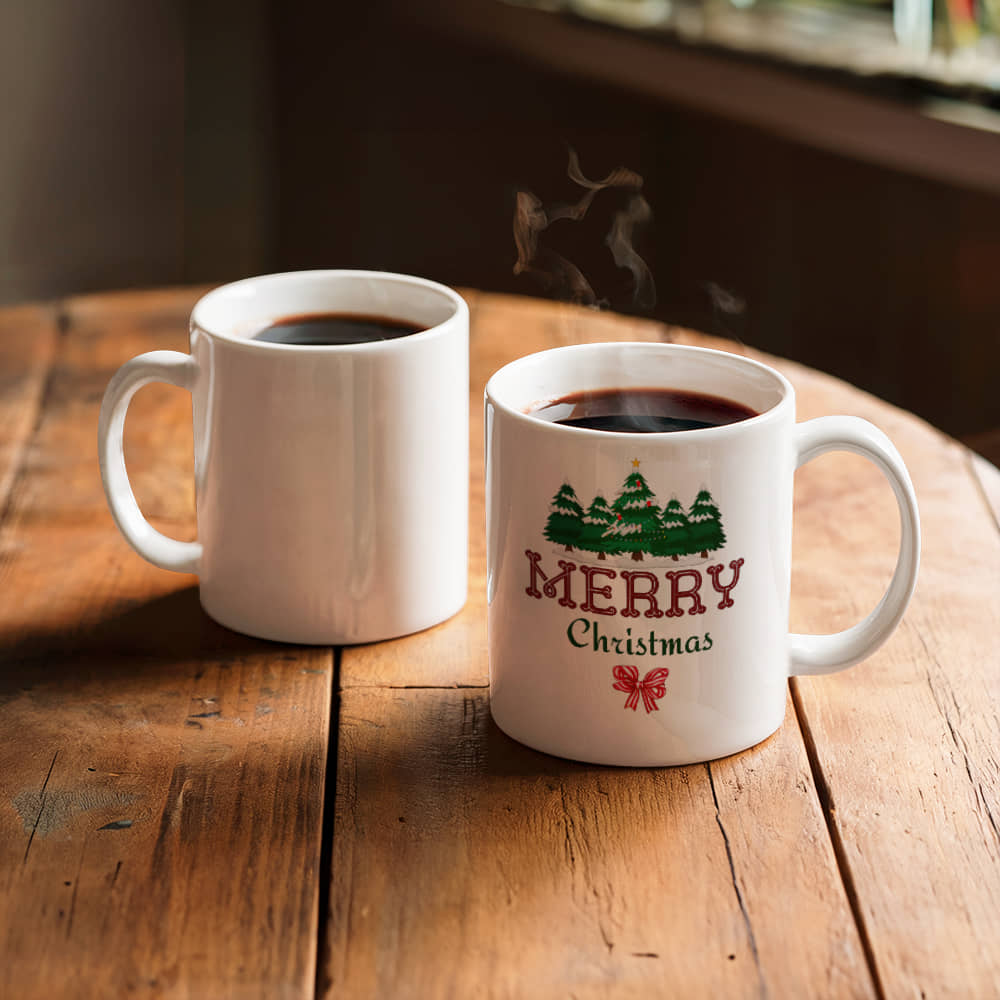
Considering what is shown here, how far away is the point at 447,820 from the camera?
0.58 meters

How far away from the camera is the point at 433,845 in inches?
22.3

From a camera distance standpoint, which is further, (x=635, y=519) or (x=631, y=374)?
(x=631, y=374)

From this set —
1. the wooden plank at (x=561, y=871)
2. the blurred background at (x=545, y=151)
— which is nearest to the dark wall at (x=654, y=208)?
the blurred background at (x=545, y=151)

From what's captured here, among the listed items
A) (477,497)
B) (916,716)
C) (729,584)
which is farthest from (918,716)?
(477,497)

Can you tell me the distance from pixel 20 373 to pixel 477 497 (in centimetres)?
49

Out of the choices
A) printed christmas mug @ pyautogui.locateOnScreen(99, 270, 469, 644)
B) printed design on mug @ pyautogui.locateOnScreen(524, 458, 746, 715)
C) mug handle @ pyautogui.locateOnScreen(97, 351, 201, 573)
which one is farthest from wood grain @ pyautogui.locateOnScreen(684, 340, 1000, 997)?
mug handle @ pyautogui.locateOnScreen(97, 351, 201, 573)

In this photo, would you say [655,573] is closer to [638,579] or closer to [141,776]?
[638,579]

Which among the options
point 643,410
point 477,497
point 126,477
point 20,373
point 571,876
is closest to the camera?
point 571,876

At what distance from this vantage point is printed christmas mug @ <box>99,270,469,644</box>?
701 mm

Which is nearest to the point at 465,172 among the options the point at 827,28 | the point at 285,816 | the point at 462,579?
the point at 827,28

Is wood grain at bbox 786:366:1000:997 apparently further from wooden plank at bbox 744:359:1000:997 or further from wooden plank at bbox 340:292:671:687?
wooden plank at bbox 340:292:671:687

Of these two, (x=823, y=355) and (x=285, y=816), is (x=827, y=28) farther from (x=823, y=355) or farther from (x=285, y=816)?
(x=285, y=816)

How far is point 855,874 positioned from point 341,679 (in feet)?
0.97

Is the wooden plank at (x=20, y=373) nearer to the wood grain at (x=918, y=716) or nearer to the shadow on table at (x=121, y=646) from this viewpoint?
the shadow on table at (x=121, y=646)
